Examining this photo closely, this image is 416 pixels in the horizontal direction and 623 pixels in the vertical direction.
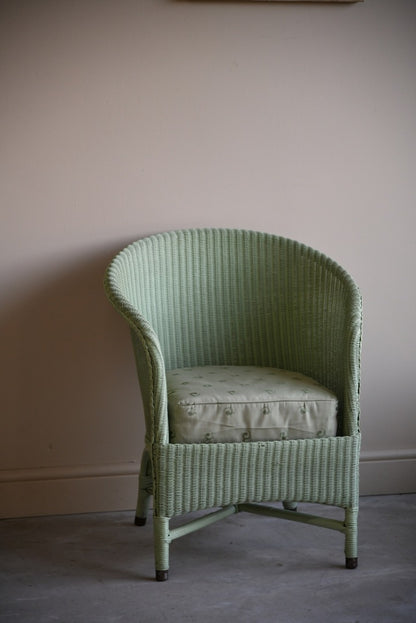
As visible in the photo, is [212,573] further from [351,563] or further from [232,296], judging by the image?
[232,296]

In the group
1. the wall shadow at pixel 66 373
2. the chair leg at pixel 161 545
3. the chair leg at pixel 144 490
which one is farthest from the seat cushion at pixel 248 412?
the wall shadow at pixel 66 373

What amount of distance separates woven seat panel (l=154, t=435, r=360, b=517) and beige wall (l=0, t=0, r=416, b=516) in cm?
58

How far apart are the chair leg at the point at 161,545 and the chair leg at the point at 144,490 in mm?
289

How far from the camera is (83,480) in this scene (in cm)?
231

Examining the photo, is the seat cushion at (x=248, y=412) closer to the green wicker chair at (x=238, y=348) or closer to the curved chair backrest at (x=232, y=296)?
the green wicker chair at (x=238, y=348)

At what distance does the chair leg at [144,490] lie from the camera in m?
2.12

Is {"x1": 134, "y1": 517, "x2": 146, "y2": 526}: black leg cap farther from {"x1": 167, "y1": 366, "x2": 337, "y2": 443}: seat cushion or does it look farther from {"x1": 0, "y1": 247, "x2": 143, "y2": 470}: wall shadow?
{"x1": 167, "y1": 366, "x2": 337, "y2": 443}: seat cushion

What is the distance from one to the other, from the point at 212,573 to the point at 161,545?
164 mm

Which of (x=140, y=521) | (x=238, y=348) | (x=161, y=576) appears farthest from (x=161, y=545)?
(x=238, y=348)

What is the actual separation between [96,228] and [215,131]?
0.46 m

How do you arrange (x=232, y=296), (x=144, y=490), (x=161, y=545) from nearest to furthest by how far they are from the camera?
1. (x=161, y=545)
2. (x=144, y=490)
3. (x=232, y=296)

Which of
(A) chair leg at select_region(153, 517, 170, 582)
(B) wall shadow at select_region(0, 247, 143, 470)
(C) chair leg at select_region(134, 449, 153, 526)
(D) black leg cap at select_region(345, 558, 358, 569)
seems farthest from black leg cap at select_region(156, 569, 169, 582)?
(B) wall shadow at select_region(0, 247, 143, 470)

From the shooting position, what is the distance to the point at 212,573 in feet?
6.15

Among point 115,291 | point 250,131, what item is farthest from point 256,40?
point 115,291
